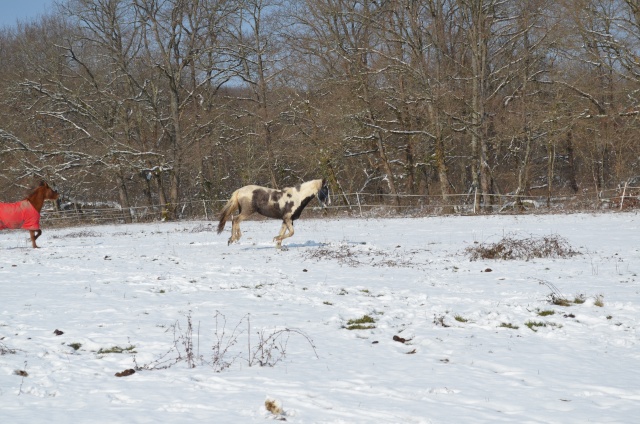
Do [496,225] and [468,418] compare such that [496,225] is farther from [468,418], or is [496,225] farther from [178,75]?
[178,75]

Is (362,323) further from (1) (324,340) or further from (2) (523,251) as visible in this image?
(2) (523,251)

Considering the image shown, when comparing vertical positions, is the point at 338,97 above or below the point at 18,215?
above

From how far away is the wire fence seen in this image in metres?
27.3

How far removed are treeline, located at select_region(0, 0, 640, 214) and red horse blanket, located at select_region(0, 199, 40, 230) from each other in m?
17.2

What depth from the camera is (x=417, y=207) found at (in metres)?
31.5

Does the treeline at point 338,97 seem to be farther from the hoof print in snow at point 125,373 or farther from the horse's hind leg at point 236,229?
the hoof print in snow at point 125,373

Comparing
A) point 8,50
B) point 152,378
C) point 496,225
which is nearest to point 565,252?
point 496,225

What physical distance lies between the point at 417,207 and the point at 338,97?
7.56 meters

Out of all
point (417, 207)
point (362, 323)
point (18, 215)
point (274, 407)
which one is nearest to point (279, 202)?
point (18, 215)

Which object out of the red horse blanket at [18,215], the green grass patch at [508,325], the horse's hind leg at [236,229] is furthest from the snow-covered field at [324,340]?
the red horse blanket at [18,215]

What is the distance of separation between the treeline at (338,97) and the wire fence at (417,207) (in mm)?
923

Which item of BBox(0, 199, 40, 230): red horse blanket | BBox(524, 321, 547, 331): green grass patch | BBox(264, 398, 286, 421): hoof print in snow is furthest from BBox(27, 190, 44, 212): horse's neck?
BBox(264, 398, 286, 421): hoof print in snow

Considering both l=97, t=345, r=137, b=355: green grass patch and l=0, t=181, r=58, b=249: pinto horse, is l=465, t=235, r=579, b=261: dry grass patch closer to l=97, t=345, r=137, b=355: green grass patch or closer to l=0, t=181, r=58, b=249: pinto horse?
l=97, t=345, r=137, b=355: green grass patch

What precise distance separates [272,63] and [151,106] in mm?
8801
